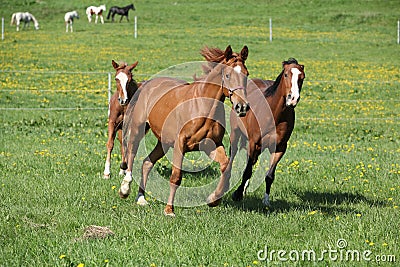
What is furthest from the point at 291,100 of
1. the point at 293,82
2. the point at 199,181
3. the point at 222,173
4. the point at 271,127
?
the point at 199,181

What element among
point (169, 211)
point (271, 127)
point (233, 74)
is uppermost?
point (233, 74)

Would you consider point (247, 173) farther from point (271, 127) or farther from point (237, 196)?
point (271, 127)

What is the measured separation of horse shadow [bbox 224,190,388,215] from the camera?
317 inches

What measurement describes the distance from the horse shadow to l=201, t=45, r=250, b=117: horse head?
1649mm

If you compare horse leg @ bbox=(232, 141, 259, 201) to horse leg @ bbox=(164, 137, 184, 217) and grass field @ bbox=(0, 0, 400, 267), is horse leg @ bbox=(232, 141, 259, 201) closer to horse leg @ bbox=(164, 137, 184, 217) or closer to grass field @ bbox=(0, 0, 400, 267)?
grass field @ bbox=(0, 0, 400, 267)

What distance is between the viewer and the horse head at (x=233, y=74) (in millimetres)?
6895

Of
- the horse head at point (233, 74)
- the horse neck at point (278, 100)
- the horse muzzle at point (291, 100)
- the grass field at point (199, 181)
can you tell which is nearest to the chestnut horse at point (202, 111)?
the horse head at point (233, 74)

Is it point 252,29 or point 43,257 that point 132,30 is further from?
point 43,257

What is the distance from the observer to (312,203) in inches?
335

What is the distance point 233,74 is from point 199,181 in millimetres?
3048

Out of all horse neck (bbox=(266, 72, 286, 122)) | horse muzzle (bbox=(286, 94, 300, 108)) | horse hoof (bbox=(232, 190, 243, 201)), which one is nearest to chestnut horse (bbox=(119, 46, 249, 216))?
horse muzzle (bbox=(286, 94, 300, 108))

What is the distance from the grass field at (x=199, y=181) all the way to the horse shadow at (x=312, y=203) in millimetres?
26

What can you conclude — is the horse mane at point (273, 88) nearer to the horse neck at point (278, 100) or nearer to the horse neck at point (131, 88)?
the horse neck at point (278, 100)

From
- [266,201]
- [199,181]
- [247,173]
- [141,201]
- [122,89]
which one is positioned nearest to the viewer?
[141,201]
